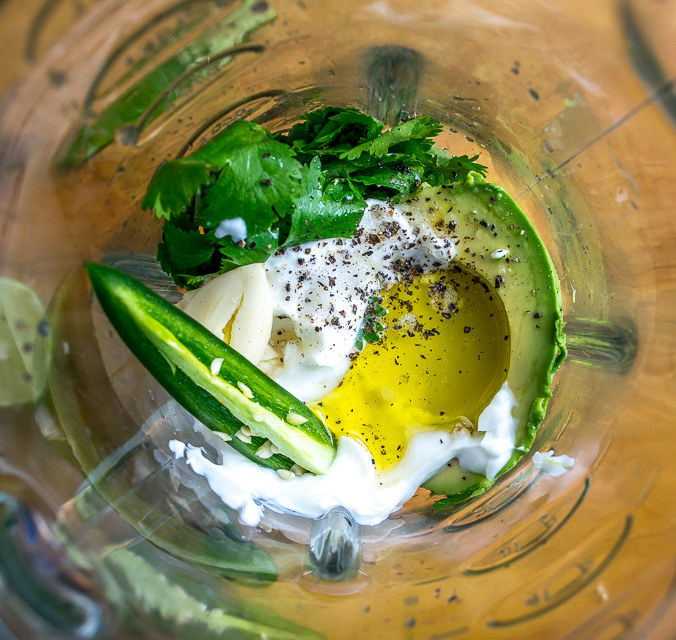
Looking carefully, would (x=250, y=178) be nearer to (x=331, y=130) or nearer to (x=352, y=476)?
(x=331, y=130)

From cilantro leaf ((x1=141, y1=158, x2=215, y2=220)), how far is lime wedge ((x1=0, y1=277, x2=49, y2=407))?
0.72ft

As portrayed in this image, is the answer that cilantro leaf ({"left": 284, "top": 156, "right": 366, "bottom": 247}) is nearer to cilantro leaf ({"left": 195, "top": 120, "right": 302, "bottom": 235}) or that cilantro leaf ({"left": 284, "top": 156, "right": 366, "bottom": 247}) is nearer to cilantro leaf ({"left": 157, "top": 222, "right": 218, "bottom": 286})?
cilantro leaf ({"left": 195, "top": 120, "right": 302, "bottom": 235})

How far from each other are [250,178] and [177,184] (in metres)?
0.11

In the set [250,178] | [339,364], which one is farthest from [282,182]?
[339,364]

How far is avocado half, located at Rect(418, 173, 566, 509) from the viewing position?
3.04 ft

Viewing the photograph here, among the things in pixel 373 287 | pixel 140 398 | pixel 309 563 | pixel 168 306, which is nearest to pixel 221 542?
pixel 309 563

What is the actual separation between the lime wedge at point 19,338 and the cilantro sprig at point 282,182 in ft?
0.74

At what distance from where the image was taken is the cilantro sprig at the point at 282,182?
0.80 meters

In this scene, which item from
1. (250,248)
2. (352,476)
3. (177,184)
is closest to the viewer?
(177,184)

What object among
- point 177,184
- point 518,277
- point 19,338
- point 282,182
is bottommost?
point 19,338

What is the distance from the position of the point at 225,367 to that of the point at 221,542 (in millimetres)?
323

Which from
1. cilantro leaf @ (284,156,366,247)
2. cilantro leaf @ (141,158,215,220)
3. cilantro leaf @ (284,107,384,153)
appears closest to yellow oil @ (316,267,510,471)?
cilantro leaf @ (284,156,366,247)

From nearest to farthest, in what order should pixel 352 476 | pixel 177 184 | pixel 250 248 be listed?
1. pixel 177 184
2. pixel 250 248
3. pixel 352 476

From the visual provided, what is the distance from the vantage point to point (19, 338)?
2.56 ft
